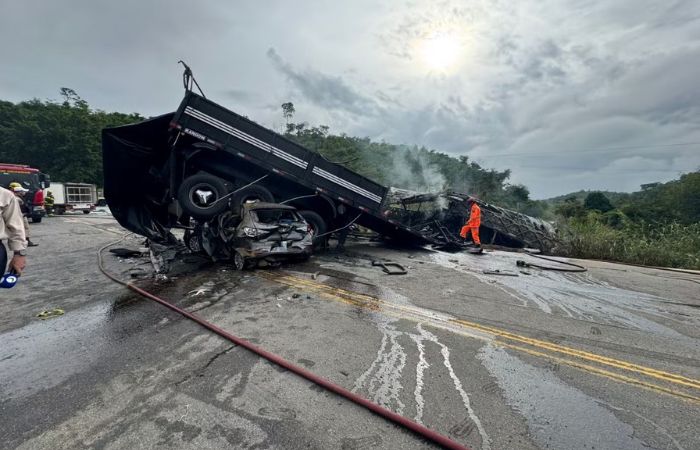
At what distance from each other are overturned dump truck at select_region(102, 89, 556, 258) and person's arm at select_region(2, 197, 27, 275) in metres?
4.13

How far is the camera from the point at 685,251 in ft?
30.8

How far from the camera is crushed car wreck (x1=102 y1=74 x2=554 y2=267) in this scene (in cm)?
725

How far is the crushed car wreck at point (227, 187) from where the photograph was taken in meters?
7.25

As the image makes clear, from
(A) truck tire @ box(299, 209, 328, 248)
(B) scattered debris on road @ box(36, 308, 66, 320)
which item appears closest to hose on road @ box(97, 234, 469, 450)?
(B) scattered debris on road @ box(36, 308, 66, 320)

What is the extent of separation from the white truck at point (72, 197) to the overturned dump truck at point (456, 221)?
1039 inches

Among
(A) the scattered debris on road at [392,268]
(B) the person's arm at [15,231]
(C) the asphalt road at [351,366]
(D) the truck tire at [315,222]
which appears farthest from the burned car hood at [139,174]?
(A) the scattered debris on road at [392,268]

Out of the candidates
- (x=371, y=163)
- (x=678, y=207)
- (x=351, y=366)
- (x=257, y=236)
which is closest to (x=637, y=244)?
(x=257, y=236)

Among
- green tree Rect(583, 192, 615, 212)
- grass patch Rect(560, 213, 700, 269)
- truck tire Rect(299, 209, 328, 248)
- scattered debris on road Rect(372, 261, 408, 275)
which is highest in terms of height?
green tree Rect(583, 192, 615, 212)

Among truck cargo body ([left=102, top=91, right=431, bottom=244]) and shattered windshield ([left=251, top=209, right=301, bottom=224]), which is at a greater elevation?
truck cargo body ([left=102, top=91, right=431, bottom=244])

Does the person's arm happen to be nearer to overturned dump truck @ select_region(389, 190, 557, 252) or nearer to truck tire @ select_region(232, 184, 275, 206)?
truck tire @ select_region(232, 184, 275, 206)

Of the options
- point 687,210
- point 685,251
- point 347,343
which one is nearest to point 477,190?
point 687,210

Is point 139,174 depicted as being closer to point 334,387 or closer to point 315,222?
point 315,222

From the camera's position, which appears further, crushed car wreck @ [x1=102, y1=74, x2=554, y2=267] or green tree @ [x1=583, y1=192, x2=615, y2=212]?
green tree @ [x1=583, y1=192, x2=615, y2=212]

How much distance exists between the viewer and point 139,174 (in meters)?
9.03
